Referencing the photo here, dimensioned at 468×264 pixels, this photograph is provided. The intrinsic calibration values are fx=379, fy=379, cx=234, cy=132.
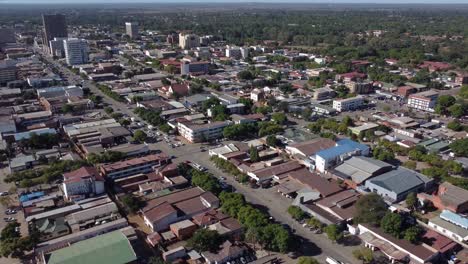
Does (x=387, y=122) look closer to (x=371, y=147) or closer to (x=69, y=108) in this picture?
(x=371, y=147)

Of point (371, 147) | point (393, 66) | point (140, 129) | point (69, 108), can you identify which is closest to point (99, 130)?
point (140, 129)

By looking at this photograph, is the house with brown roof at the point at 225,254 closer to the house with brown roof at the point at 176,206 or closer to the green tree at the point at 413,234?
the house with brown roof at the point at 176,206

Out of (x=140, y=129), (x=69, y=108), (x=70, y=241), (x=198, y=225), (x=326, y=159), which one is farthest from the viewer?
(x=69, y=108)

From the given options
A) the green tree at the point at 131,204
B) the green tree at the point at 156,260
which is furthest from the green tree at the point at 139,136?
the green tree at the point at 156,260

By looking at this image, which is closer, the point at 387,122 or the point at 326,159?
the point at 326,159

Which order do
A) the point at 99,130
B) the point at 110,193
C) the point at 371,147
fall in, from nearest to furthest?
the point at 110,193 < the point at 371,147 < the point at 99,130
